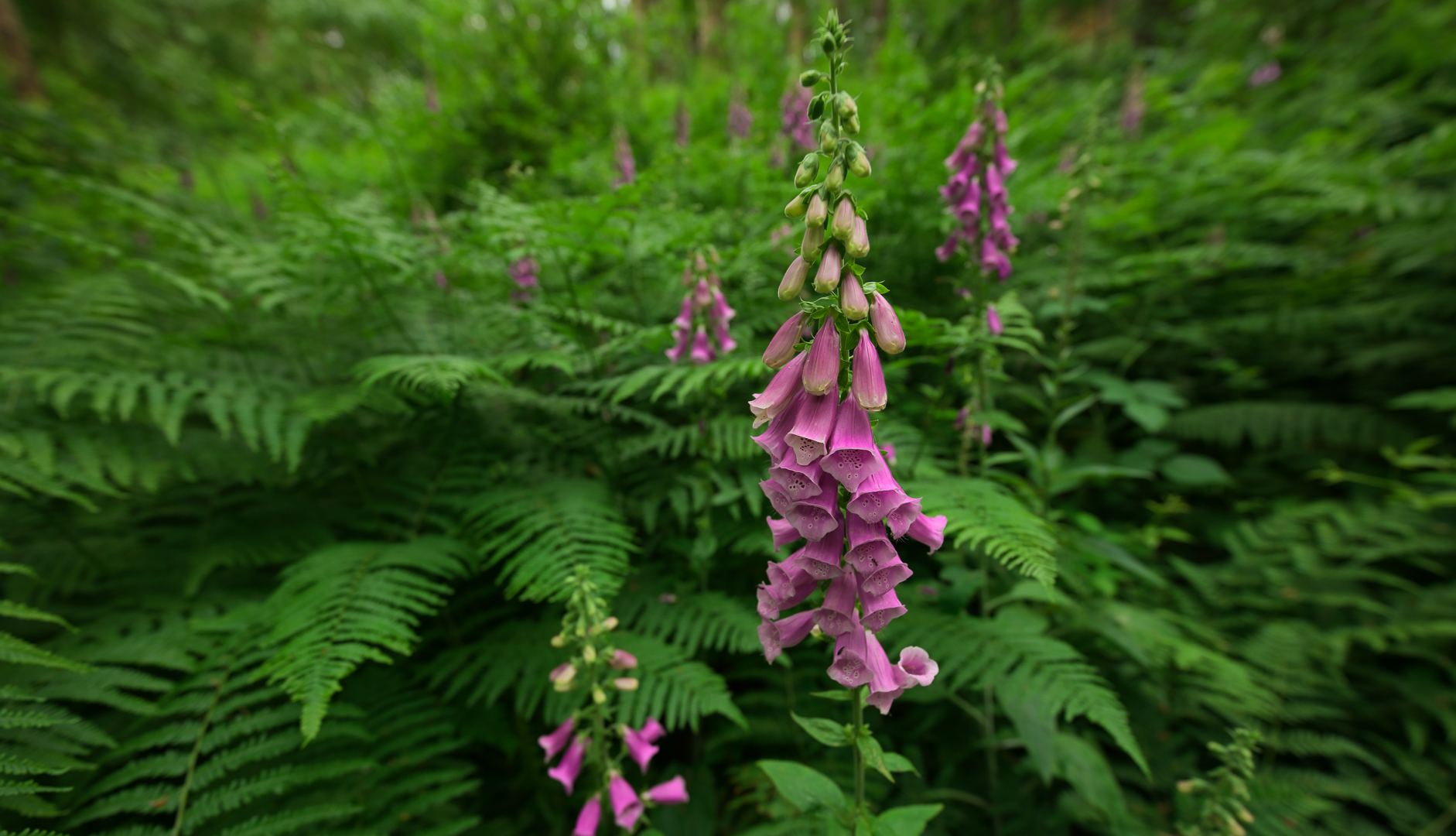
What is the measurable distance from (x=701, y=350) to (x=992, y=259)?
1312mm

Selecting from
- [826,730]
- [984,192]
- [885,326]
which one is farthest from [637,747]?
[984,192]

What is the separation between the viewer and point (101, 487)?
1.85 meters


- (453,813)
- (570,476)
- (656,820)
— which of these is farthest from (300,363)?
(656,820)

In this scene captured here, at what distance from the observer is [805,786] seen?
4.67 ft

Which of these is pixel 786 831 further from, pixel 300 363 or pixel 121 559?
pixel 300 363

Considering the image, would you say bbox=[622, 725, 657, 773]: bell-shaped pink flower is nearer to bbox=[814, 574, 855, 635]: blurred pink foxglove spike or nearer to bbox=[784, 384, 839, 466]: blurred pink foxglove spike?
bbox=[814, 574, 855, 635]: blurred pink foxglove spike

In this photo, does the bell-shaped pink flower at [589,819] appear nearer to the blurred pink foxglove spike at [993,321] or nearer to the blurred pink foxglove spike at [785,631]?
the blurred pink foxglove spike at [785,631]

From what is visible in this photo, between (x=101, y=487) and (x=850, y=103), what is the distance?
2.75 m

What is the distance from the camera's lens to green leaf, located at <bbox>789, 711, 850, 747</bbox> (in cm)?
122

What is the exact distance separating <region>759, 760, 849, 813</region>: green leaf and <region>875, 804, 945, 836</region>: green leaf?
0.11 meters

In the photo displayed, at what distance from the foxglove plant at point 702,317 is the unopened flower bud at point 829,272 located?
115cm

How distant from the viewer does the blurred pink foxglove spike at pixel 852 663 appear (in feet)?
3.72

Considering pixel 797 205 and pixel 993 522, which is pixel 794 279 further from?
pixel 993 522

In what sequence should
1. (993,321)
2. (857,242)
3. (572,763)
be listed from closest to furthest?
(857,242), (572,763), (993,321)
